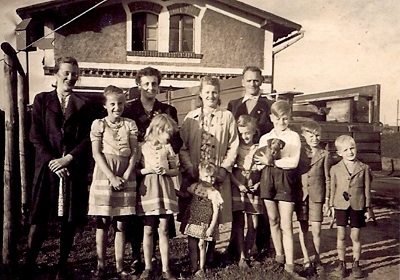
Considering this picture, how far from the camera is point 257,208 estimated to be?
3.30 meters

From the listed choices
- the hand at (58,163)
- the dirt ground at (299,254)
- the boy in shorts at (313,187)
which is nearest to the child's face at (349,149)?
the boy in shorts at (313,187)

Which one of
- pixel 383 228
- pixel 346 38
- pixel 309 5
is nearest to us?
pixel 309 5

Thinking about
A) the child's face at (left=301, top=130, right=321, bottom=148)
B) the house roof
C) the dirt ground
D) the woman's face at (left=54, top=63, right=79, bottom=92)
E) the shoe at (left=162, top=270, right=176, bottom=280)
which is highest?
the house roof

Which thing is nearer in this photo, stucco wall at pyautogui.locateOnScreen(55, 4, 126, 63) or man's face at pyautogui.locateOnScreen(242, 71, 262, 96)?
man's face at pyautogui.locateOnScreen(242, 71, 262, 96)

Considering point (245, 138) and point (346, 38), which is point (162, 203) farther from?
point (346, 38)

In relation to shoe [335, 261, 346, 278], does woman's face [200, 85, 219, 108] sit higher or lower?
higher

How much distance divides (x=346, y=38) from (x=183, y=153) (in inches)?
95.4

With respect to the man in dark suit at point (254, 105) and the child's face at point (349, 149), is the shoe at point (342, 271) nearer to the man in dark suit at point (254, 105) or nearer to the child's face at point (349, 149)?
the man in dark suit at point (254, 105)

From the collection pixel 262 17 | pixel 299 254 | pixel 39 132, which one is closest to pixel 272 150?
pixel 299 254

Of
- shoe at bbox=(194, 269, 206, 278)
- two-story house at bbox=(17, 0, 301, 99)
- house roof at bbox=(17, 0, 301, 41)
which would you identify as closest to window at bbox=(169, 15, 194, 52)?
two-story house at bbox=(17, 0, 301, 99)

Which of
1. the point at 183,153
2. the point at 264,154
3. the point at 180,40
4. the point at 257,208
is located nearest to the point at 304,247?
the point at 257,208

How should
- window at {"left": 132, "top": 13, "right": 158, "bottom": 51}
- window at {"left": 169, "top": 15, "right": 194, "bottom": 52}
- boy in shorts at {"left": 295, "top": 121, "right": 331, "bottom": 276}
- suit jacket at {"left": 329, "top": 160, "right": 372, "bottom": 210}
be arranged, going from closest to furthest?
suit jacket at {"left": 329, "top": 160, "right": 372, "bottom": 210}, boy in shorts at {"left": 295, "top": 121, "right": 331, "bottom": 276}, window at {"left": 132, "top": 13, "right": 158, "bottom": 51}, window at {"left": 169, "top": 15, "right": 194, "bottom": 52}

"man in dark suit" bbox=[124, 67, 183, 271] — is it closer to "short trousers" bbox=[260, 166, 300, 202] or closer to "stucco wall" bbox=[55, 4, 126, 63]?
"short trousers" bbox=[260, 166, 300, 202]

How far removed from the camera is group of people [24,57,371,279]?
2.82 meters
